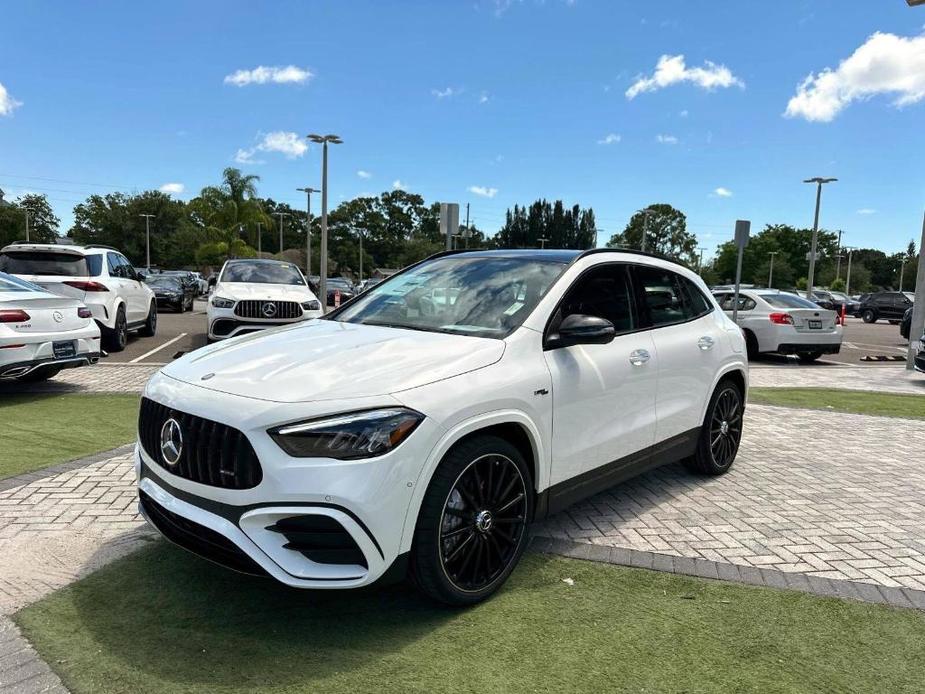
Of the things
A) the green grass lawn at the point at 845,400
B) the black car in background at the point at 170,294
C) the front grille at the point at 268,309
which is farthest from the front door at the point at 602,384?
the black car in background at the point at 170,294

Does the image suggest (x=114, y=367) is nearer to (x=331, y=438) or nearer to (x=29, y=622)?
(x=29, y=622)

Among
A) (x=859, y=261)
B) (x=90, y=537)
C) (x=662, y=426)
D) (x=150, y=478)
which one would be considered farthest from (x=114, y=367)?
(x=859, y=261)

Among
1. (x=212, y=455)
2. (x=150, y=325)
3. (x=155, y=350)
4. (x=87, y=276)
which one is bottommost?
(x=155, y=350)

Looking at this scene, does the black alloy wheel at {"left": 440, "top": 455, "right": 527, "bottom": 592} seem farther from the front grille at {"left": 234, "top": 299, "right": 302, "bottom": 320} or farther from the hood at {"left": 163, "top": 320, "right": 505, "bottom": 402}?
the front grille at {"left": 234, "top": 299, "right": 302, "bottom": 320}

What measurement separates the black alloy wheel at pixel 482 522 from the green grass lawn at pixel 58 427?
12.0ft

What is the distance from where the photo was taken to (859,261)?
343ft

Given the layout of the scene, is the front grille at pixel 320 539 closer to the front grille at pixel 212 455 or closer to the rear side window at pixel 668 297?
the front grille at pixel 212 455

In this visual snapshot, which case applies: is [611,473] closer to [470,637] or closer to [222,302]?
[470,637]

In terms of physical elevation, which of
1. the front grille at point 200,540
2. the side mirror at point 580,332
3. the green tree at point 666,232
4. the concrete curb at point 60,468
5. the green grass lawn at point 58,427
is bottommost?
the green grass lawn at point 58,427

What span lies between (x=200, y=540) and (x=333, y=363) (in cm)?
91

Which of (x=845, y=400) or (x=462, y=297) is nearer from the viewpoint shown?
(x=462, y=297)

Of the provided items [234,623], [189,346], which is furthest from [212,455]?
[189,346]

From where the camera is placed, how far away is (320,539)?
261cm

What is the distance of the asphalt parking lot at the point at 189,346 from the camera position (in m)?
11.8
